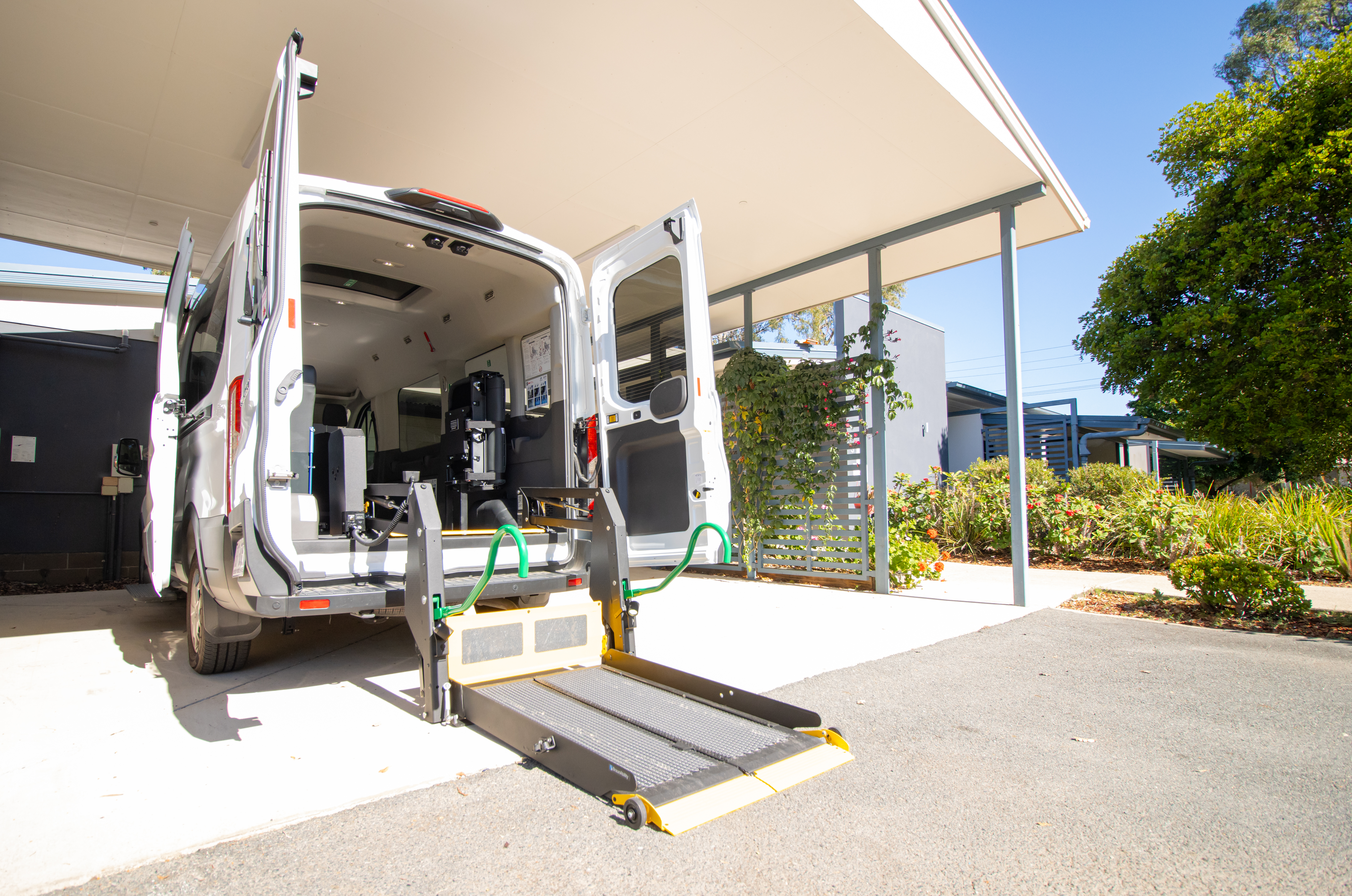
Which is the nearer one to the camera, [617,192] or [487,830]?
[487,830]

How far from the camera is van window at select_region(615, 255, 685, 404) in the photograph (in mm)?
3404

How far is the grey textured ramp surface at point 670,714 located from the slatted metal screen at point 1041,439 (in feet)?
49.4


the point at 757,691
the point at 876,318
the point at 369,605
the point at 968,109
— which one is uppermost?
the point at 968,109

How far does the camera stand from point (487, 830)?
1.78 meters

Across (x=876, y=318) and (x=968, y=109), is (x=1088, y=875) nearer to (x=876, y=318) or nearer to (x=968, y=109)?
(x=968, y=109)

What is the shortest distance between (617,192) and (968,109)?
258cm

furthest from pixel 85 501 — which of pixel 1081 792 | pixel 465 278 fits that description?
pixel 1081 792

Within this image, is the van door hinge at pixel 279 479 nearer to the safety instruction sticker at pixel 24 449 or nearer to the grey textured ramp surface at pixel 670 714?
the grey textured ramp surface at pixel 670 714

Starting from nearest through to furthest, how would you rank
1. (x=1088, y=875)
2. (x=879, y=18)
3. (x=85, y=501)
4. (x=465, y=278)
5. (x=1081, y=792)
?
1. (x=1088, y=875)
2. (x=1081, y=792)
3. (x=879, y=18)
4. (x=465, y=278)
5. (x=85, y=501)

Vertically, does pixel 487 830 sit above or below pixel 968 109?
below

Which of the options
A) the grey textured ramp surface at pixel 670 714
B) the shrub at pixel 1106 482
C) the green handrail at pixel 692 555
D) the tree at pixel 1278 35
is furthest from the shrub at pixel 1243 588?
the tree at pixel 1278 35

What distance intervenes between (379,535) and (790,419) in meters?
4.22

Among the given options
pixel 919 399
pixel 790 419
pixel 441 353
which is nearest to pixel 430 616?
pixel 441 353

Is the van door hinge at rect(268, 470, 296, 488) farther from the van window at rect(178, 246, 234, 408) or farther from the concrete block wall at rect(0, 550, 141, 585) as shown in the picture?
the concrete block wall at rect(0, 550, 141, 585)
